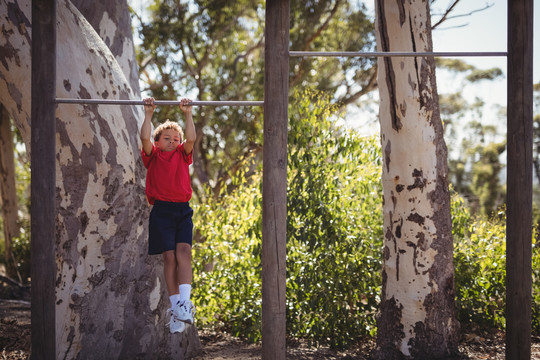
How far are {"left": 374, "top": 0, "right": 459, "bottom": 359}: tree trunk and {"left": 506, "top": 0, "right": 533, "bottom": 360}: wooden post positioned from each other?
3.74 feet

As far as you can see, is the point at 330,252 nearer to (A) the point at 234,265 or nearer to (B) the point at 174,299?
(A) the point at 234,265

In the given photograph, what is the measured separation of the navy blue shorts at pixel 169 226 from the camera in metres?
3.78

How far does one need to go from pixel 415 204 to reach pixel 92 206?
2.41 metres

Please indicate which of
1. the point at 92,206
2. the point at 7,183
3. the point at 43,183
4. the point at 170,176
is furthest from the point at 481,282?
the point at 7,183

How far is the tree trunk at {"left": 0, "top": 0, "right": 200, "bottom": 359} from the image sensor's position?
157 inches

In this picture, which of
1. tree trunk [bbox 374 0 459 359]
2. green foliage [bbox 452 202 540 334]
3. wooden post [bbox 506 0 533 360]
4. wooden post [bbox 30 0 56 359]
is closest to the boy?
wooden post [bbox 30 0 56 359]

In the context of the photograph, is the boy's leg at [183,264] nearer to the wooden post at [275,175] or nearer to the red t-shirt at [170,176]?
the red t-shirt at [170,176]

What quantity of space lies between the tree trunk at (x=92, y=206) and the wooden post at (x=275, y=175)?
140 cm

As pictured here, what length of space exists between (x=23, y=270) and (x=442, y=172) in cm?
739

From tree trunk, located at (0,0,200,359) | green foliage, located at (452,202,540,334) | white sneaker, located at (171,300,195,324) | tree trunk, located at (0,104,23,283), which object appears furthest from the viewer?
tree trunk, located at (0,104,23,283)

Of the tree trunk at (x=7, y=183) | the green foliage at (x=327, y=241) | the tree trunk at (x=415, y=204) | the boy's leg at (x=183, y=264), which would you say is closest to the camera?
the boy's leg at (x=183, y=264)

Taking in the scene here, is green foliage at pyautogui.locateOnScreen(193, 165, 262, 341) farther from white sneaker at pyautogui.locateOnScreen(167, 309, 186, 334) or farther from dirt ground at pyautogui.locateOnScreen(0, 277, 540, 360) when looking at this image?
white sneaker at pyautogui.locateOnScreen(167, 309, 186, 334)

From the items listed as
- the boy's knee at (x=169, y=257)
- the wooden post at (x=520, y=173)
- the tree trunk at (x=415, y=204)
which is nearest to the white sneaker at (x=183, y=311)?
the boy's knee at (x=169, y=257)

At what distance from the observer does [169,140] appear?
387 centimetres
